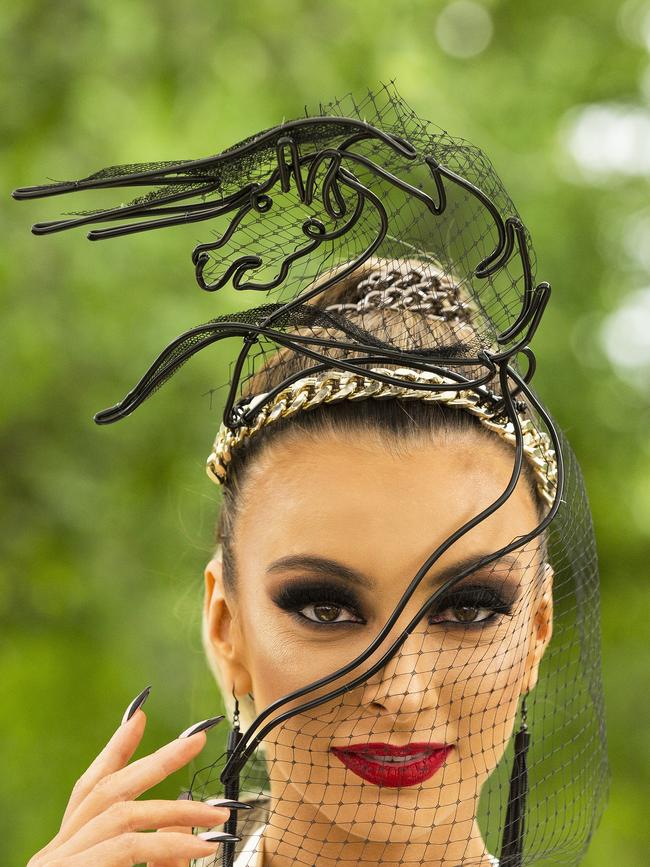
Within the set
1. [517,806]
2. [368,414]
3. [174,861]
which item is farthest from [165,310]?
[174,861]

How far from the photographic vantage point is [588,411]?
13.4 ft

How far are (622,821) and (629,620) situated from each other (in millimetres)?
814

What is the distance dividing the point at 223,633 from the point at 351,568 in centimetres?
38

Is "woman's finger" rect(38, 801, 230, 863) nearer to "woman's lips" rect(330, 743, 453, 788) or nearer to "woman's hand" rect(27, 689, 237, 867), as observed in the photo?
"woman's hand" rect(27, 689, 237, 867)

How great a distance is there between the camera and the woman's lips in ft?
4.94

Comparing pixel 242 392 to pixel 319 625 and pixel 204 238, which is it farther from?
pixel 204 238

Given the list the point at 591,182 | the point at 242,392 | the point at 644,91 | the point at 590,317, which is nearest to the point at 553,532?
the point at 242,392

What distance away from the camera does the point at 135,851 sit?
1358 mm

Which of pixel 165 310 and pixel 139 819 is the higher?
pixel 165 310

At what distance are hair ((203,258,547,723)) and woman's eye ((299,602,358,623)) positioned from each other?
214 millimetres

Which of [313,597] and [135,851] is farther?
[313,597]

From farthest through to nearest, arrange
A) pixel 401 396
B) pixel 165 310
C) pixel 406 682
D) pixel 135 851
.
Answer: pixel 165 310 < pixel 401 396 < pixel 406 682 < pixel 135 851

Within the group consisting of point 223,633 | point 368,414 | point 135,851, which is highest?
point 368,414

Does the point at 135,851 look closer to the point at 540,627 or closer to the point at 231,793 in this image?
the point at 231,793
